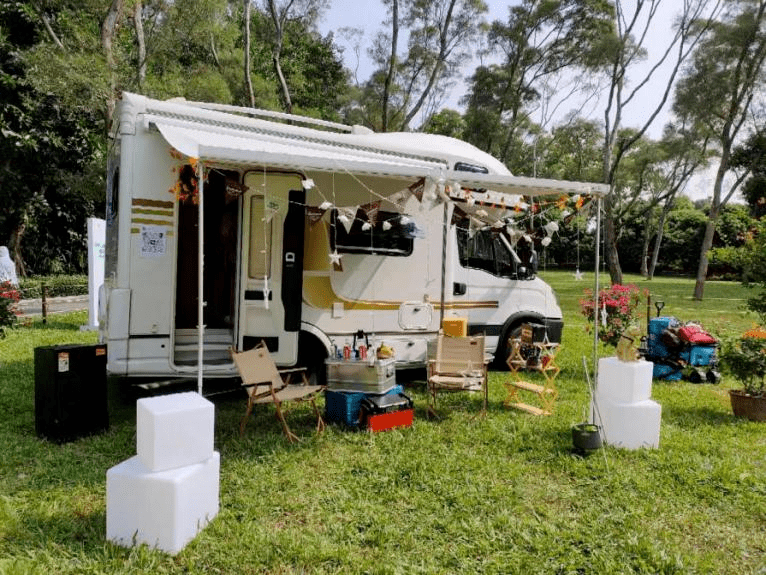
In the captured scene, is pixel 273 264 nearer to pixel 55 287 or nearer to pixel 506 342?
pixel 506 342

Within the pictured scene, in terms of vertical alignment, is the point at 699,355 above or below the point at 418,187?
below

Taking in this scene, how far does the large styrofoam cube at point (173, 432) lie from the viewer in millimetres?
3029

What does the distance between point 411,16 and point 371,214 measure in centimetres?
1655

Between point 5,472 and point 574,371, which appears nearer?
point 5,472

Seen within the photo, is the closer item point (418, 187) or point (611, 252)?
point (418, 187)

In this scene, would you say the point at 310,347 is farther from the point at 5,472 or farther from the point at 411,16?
the point at 411,16

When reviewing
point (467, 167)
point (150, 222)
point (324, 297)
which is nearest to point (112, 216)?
point (150, 222)

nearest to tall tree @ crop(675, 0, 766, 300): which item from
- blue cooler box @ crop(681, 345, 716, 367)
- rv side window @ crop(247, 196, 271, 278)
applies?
blue cooler box @ crop(681, 345, 716, 367)

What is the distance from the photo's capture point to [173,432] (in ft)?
10.1

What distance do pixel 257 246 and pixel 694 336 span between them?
19.3ft

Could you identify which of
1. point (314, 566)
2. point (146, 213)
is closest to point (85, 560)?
point (314, 566)

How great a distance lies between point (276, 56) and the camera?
16.2 m

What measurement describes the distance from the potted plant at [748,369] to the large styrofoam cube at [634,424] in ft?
5.60

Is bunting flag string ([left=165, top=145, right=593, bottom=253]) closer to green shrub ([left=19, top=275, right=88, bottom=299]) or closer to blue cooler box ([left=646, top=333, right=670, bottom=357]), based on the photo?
blue cooler box ([left=646, top=333, right=670, bottom=357])
